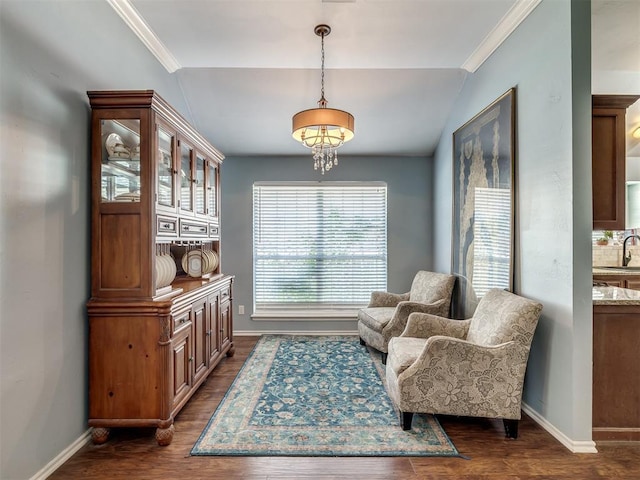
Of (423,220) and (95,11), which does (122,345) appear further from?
(423,220)

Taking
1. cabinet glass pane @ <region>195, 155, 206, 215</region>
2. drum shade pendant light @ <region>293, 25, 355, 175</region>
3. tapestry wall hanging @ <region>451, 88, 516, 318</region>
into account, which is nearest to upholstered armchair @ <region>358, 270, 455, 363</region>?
tapestry wall hanging @ <region>451, 88, 516, 318</region>

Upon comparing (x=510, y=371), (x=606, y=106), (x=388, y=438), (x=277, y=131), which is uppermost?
(x=277, y=131)

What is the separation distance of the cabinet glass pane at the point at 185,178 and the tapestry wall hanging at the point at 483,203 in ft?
8.45

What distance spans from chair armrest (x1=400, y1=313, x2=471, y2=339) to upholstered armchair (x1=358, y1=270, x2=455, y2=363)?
457mm

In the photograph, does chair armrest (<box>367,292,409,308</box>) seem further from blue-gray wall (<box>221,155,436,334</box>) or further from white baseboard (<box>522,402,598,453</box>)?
white baseboard (<box>522,402,598,453</box>)

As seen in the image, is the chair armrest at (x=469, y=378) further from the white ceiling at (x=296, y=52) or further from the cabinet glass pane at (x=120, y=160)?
the white ceiling at (x=296, y=52)

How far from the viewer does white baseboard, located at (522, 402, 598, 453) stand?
2.00 m

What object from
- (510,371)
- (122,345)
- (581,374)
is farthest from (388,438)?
(122,345)

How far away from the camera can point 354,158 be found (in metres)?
4.53

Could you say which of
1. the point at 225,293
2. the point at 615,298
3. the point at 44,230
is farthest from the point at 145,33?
the point at 615,298

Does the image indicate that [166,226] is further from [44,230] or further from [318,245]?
[318,245]

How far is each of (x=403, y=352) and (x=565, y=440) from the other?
1.06 meters

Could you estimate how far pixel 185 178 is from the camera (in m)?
2.78

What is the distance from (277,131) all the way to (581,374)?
3594mm
